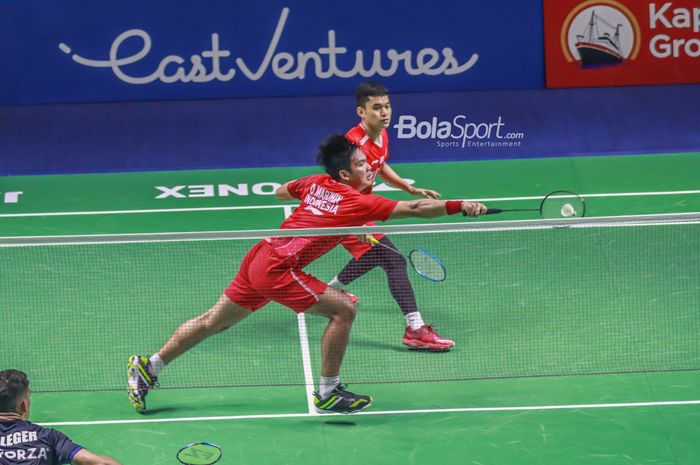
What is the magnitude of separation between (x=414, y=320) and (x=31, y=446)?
4.50 meters

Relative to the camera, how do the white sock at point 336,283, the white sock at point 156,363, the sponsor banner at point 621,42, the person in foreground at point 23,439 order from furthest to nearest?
the sponsor banner at point 621,42, the white sock at point 336,283, the white sock at point 156,363, the person in foreground at point 23,439

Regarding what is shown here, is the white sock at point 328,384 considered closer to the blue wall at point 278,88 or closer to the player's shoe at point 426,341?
the player's shoe at point 426,341

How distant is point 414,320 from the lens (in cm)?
1153

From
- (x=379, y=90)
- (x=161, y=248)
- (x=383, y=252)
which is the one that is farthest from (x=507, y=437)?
(x=161, y=248)

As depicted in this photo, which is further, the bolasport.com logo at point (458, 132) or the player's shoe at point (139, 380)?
the bolasport.com logo at point (458, 132)

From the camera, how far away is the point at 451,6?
16328mm

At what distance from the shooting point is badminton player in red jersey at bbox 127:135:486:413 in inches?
401

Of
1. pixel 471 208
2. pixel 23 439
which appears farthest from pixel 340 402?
pixel 23 439

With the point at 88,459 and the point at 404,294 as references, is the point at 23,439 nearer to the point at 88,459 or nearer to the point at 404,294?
the point at 88,459

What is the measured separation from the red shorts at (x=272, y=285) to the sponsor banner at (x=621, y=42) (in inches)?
290

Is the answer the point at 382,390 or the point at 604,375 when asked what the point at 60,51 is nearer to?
the point at 382,390

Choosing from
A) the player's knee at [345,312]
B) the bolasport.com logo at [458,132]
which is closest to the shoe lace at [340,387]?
the player's knee at [345,312]

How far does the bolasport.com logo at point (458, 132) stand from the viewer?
53.4 feet

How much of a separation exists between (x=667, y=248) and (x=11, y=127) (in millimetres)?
8020
